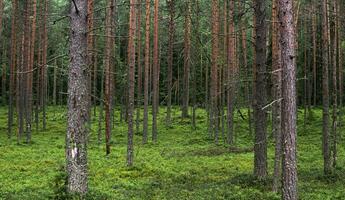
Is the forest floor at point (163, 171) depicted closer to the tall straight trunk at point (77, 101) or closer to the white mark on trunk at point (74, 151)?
the tall straight trunk at point (77, 101)

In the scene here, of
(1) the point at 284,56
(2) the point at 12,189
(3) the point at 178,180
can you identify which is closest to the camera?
(1) the point at 284,56

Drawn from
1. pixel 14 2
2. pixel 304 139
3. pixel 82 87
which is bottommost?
pixel 304 139

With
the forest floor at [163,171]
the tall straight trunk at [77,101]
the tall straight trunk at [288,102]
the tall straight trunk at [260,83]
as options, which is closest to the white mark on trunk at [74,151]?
the tall straight trunk at [77,101]

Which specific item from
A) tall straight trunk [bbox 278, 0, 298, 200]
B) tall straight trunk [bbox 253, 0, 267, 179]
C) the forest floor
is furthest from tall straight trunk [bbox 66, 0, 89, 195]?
tall straight trunk [bbox 253, 0, 267, 179]

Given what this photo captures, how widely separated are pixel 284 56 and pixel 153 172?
8.52m

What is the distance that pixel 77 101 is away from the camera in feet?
31.2

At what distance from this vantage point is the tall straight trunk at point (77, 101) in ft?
31.2

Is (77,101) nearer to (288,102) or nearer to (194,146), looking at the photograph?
(288,102)

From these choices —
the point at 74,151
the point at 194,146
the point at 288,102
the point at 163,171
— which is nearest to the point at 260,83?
the point at 288,102

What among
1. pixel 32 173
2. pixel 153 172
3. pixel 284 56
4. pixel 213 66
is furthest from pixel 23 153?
pixel 284 56

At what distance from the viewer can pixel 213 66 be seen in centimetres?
2388

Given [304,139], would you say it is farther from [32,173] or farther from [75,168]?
[75,168]

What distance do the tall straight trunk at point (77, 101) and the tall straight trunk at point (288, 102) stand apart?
438cm

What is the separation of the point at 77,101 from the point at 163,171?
20.8 ft
